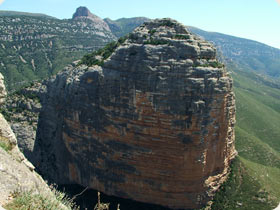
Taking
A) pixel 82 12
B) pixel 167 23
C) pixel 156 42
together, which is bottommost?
pixel 156 42

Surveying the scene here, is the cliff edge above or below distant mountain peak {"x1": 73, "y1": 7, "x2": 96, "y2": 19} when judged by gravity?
below

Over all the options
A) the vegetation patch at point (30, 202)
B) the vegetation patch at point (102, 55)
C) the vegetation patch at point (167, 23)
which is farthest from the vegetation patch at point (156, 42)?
the vegetation patch at point (30, 202)

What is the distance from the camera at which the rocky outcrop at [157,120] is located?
81.9 ft

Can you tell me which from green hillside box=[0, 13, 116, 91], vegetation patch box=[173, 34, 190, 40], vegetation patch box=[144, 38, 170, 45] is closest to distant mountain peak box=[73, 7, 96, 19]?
green hillside box=[0, 13, 116, 91]

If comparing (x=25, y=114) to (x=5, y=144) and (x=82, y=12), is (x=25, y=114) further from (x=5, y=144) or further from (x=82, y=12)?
(x=82, y=12)

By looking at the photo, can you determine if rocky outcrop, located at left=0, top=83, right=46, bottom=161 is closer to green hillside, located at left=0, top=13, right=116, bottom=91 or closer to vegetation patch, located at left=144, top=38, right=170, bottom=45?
vegetation patch, located at left=144, top=38, right=170, bottom=45

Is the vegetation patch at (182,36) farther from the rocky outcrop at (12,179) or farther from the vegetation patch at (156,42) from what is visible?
the rocky outcrop at (12,179)

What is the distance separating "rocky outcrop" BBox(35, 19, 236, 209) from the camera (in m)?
25.0

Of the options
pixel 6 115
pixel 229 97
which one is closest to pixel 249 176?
pixel 229 97

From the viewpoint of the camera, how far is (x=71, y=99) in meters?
31.6

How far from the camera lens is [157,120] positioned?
2514 centimetres

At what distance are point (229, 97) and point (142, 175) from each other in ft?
39.1

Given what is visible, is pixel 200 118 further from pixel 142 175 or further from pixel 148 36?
pixel 148 36

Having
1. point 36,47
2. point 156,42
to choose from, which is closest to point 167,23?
point 156,42
